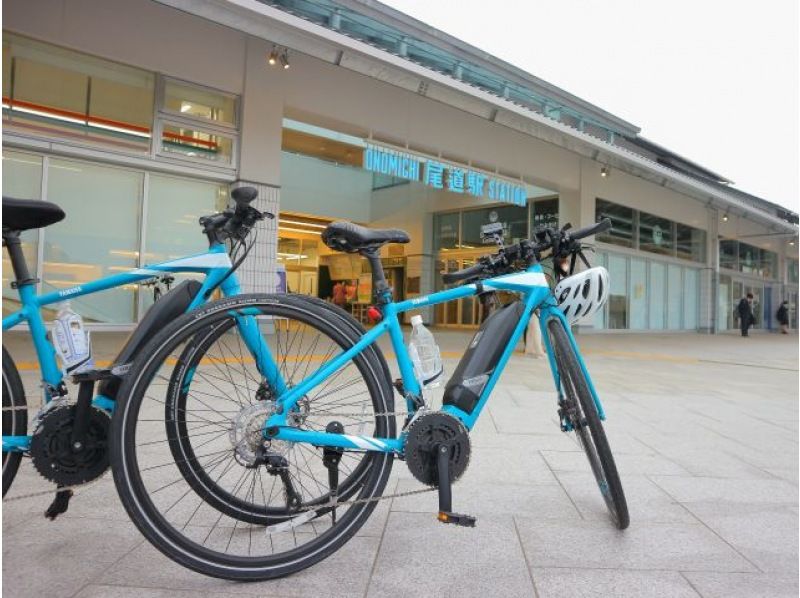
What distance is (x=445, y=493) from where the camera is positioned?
6.00 feet

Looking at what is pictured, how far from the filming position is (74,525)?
83.5 inches

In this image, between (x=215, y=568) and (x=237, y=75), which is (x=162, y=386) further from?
(x=237, y=75)

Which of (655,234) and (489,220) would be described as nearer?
(489,220)

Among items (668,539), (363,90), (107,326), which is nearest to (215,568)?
(668,539)

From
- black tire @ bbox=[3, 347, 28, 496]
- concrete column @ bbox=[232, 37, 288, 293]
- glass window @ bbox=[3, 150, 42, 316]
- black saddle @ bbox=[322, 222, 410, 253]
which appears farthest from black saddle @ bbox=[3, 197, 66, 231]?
concrete column @ bbox=[232, 37, 288, 293]

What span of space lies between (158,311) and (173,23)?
9.44 meters

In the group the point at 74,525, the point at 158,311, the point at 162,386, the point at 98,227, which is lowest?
the point at 74,525

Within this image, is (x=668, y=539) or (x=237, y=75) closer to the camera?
(x=668, y=539)

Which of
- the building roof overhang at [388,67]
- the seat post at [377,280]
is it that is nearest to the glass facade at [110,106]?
the building roof overhang at [388,67]

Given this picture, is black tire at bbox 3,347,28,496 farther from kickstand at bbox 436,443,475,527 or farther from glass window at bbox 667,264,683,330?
glass window at bbox 667,264,683,330

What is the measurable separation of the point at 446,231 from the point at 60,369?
18938mm

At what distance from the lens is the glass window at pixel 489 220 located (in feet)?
60.2

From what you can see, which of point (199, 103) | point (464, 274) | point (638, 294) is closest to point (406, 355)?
point (464, 274)

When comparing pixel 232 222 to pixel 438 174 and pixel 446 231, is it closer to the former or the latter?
pixel 438 174
